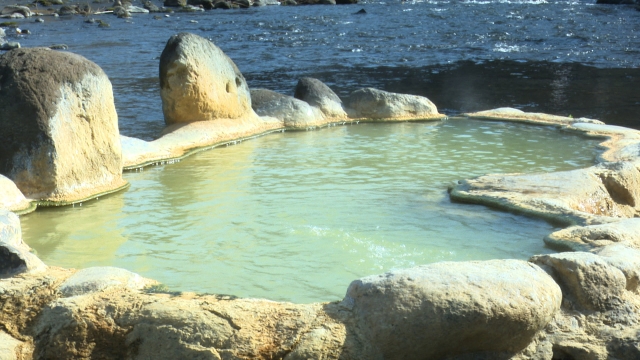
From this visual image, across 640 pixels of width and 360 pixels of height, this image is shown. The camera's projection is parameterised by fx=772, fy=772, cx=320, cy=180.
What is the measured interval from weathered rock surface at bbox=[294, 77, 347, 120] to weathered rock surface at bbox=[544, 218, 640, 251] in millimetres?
6844

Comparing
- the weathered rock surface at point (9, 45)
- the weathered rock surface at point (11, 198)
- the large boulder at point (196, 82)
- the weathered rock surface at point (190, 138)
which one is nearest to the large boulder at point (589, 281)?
the weathered rock surface at point (11, 198)

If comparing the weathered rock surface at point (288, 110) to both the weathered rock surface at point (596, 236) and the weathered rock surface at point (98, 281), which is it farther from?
the weathered rock surface at point (98, 281)

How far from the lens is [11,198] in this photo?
6887 mm

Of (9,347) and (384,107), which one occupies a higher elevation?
(9,347)

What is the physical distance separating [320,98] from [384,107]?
3.48 ft

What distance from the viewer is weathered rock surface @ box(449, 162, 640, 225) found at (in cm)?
686

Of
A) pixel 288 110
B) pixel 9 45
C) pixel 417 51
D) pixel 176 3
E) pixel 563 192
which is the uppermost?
pixel 563 192

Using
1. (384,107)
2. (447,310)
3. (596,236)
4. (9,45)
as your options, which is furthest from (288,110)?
(9,45)

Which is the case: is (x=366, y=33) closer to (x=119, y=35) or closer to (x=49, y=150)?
Answer: (x=119, y=35)

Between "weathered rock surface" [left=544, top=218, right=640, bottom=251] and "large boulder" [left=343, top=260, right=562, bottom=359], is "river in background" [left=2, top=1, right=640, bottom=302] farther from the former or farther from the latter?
"large boulder" [left=343, top=260, right=562, bottom=359]

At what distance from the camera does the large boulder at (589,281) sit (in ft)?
14.9

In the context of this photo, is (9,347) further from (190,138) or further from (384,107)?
(384,107)

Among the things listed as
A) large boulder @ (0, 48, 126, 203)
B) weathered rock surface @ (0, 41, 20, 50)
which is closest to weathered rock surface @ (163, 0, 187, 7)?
weathered rock surface @ (0, 41, 20, 50)

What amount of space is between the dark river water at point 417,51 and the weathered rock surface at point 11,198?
511 cm
